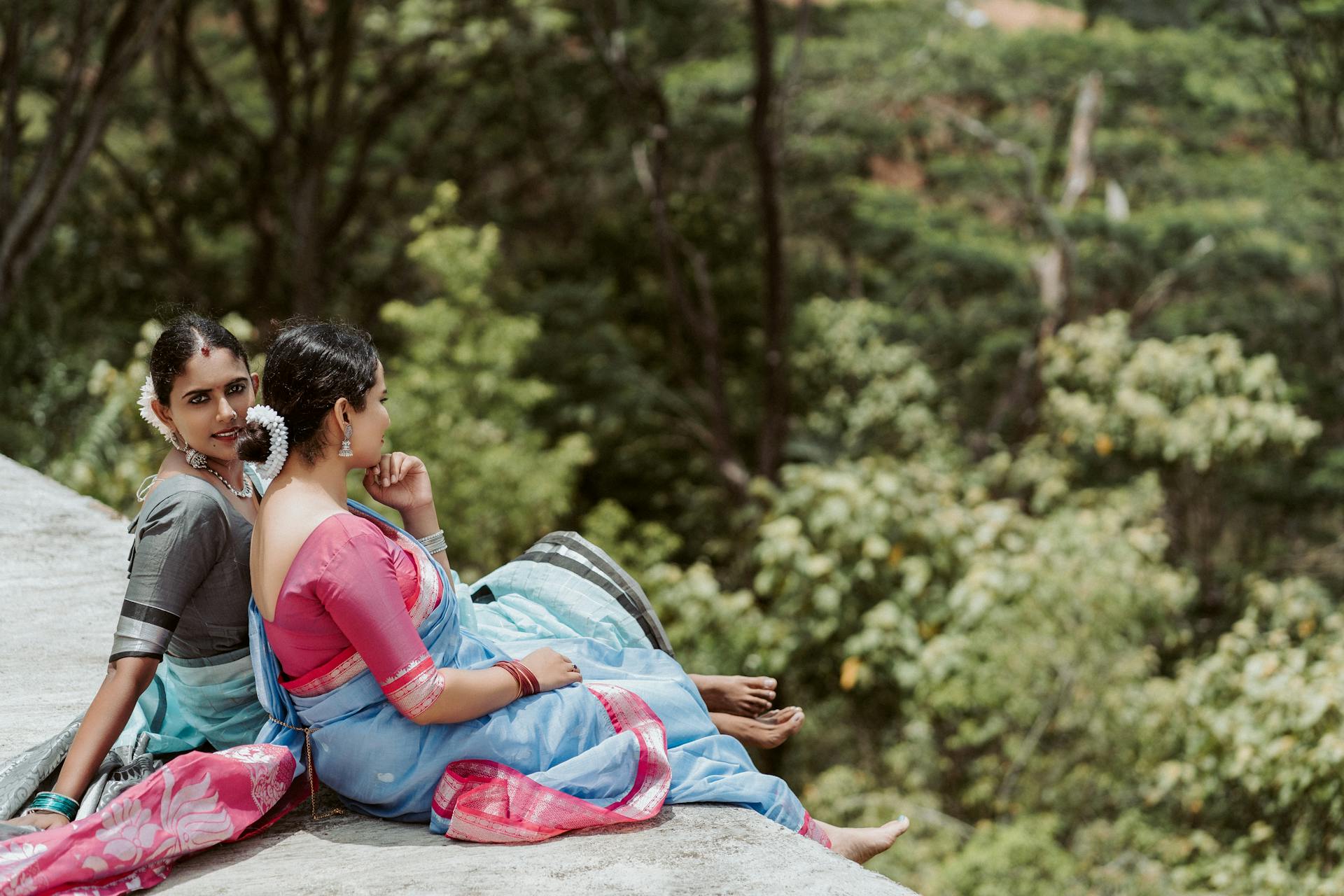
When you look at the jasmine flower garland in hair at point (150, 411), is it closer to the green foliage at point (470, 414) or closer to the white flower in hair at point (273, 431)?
the white flower in hair at point (273, 431)

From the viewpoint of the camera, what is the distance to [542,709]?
222 cm

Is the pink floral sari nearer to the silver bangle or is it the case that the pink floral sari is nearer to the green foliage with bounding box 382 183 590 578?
the silver bangle

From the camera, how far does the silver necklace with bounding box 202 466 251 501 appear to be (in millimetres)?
2275

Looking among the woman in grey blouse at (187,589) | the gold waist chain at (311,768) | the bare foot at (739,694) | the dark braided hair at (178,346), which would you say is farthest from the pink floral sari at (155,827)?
the bare foot at (739,694)

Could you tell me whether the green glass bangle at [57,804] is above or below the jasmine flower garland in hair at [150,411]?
below

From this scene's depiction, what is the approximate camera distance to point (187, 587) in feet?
7.04

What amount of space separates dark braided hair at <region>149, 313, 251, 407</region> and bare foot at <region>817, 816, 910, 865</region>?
4.77 ft

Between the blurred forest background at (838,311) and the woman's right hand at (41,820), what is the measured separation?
346 centimetres

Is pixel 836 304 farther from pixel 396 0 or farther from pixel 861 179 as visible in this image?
pixel 396 0

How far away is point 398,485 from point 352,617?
19.3 inches

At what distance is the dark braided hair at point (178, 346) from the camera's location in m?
2.20

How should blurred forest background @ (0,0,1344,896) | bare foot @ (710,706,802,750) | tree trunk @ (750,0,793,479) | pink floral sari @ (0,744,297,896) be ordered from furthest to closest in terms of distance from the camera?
1. tree trunk @ (750,0,793,479)
2. blurred forest background @ (0,0,1344,896)
3. bare foot @ (710,706,802,750)
4. pink floral sari @ (0,744,297,896)

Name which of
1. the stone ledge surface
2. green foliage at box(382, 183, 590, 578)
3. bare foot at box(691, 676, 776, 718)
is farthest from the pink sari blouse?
green foliage at box(382, 183, 590, 578)

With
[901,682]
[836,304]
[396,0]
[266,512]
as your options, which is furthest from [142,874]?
[396,0]
